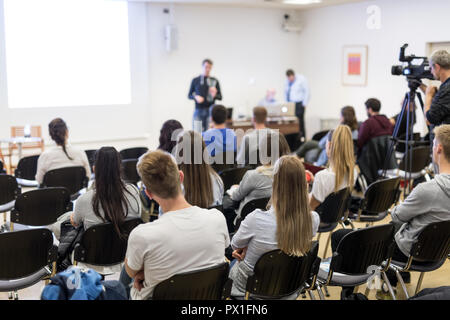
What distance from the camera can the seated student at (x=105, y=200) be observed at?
10.3ft

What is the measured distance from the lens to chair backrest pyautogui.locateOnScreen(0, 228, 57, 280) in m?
2.82

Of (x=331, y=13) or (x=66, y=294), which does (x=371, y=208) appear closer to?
(x=66, y=294)

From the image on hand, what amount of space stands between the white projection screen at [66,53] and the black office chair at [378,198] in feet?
20.7

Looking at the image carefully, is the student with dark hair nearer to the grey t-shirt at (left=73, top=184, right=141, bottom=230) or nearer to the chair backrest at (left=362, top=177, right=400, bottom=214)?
the grey t-shirt at (left=73, top=184, right=141, bottom=230)

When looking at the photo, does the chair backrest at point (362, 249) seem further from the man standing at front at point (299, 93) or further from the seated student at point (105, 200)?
the man standing at front at point (299, 93)

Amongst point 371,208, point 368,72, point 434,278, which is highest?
point 368,72

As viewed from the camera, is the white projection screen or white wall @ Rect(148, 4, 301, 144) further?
white wall @ Rect(148, 4, 301, 144)

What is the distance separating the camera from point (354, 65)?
10.5 metres

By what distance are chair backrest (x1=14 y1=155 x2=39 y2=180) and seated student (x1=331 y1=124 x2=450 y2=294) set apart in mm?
3860

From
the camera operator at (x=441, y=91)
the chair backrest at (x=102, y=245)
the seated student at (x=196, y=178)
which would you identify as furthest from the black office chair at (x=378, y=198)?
the chair backrest at (x=102, y=245)

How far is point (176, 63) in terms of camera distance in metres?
10.3

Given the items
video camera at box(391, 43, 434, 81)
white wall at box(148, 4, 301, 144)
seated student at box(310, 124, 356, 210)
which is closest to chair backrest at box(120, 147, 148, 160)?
seated student at box(310, 124, 356, 210)
